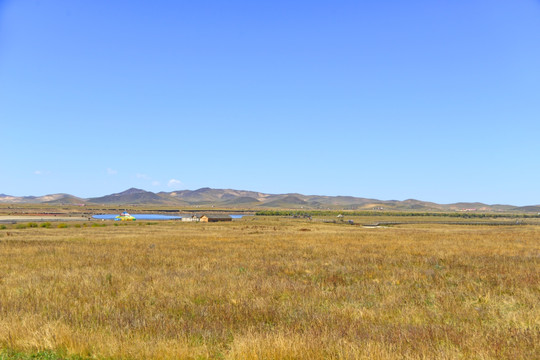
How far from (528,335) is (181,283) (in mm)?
9848

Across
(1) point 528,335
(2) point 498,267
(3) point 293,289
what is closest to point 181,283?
(3) point 293,289

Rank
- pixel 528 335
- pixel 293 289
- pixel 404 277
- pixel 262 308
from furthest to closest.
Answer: pixel 404 277 < pixel 293 289 < pixel 262 308 < pixel 528 335

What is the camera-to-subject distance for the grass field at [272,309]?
7.10 m

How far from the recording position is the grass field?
7.10 m

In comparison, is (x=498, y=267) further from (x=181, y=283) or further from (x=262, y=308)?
(x=181, y=283)

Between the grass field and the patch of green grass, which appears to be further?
the grass field

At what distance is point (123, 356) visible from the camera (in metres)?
6.89

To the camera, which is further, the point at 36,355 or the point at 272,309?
the point at 272,309

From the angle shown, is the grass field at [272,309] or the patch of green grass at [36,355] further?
the grass field at [272,309]

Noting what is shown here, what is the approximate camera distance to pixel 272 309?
10180 mm

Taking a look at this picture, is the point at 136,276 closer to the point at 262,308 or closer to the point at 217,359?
the point at 262,308

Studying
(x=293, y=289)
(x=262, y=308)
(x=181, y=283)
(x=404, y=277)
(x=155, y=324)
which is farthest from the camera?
(x=404, y=277)

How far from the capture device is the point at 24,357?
22.9ft

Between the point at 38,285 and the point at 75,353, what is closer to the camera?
the point at 75,353
